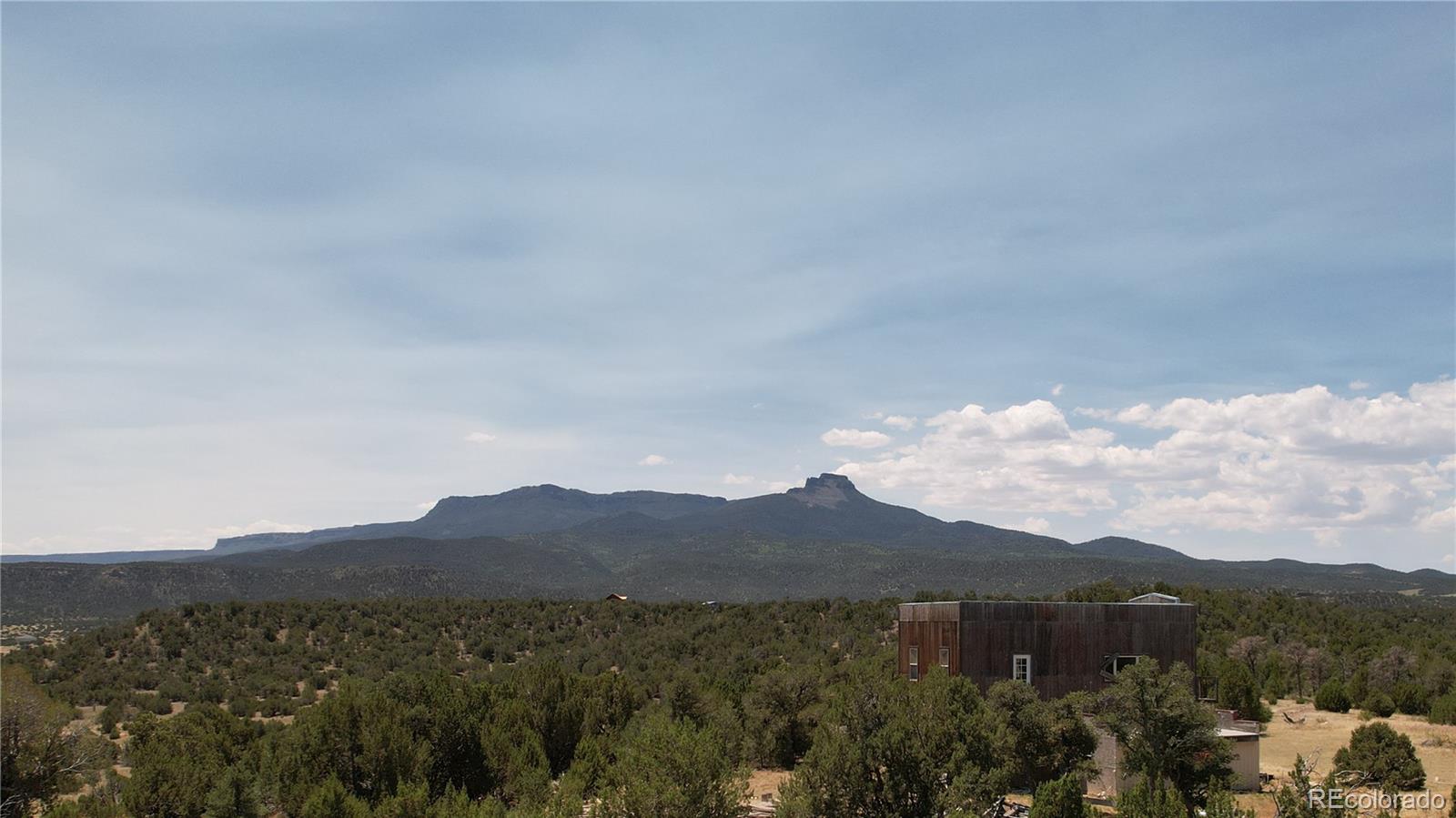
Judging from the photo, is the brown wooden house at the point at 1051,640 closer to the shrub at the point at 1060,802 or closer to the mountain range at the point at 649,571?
the shrub at the point at 1060,802

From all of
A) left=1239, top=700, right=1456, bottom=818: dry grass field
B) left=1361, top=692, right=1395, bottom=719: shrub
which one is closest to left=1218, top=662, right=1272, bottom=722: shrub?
left=1239, top=700, right=1456, bottom=818: dry grass field

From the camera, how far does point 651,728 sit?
68.2ft

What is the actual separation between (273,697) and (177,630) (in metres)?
15.0

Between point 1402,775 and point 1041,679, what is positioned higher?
point 1041,679

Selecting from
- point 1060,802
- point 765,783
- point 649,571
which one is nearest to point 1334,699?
point 765,783

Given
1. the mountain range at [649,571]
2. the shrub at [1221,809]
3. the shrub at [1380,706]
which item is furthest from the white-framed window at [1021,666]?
the mountain range at [649,571]

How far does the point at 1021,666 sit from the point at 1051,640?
1342mm

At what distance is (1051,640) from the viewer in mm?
31859

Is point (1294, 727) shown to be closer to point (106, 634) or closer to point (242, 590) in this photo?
point (106, 634)

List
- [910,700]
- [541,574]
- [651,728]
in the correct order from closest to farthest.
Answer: [651,728], [910,700], [541,574]

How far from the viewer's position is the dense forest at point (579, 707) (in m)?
21.4

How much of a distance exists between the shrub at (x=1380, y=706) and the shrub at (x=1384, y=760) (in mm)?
17730

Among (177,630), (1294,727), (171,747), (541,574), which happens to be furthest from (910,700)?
(541,574)

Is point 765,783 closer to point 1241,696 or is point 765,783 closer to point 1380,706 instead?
point 1241,696
